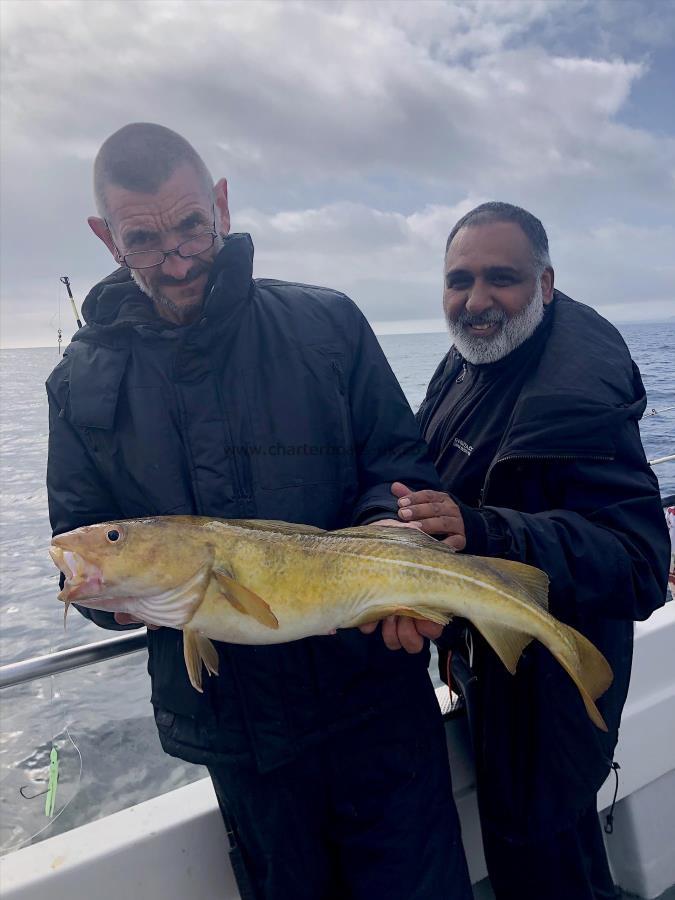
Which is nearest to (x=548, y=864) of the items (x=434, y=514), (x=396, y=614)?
(x=396, y=614)

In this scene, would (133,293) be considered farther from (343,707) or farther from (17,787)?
(17,787)

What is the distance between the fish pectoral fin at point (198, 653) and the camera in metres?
1.86

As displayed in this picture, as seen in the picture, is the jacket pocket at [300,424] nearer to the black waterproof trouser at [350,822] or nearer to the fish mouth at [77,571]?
the fish mouth at [77,571]

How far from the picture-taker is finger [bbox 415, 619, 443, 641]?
1.97 metres

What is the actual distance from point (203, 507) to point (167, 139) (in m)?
1.37

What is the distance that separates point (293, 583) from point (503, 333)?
1443 mm

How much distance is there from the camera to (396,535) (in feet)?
6.57

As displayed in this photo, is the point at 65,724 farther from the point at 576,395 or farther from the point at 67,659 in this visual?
the point at 576,395

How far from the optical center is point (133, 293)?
2.33m

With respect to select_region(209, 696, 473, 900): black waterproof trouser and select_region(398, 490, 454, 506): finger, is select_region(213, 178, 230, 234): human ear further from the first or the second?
select_region(209, 696, 473, 900): black waterproof trouser

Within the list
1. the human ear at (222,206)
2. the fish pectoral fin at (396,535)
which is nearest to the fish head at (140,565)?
the fish pectoral fin at (396,535)

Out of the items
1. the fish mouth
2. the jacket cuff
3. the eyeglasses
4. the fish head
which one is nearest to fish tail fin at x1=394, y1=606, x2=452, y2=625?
the jacket cuff

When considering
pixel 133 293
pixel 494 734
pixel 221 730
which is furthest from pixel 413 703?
pixel 133 293

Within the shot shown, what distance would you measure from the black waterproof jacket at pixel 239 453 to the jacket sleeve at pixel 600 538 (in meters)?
0.41
